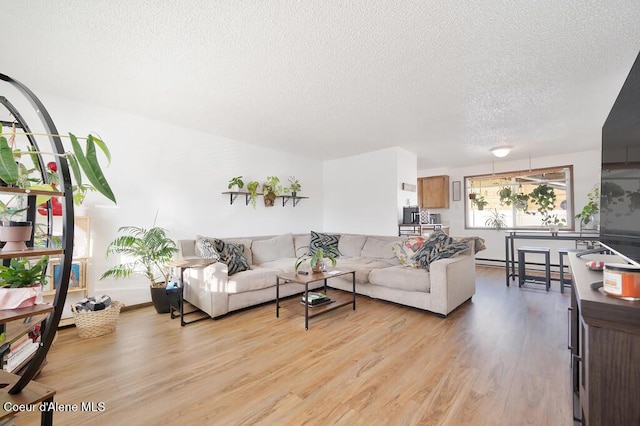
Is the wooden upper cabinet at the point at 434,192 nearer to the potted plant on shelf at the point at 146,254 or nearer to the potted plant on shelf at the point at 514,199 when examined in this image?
the potted plant on shelf at the point at 514,199

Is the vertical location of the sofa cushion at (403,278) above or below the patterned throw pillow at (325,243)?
below

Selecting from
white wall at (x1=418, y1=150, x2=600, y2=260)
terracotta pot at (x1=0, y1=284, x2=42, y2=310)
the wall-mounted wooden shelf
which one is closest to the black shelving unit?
terracotta pot at (x1=0, y1=284, x2=42, y2=310)

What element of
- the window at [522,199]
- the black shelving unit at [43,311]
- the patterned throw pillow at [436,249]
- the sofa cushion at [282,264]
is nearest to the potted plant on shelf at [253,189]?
the sofa cushion at [282,264]

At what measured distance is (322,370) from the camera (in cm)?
194

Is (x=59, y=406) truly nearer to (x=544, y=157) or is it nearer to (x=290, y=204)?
(x=290, y=204)

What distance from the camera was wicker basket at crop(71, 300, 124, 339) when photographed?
2.46 meters

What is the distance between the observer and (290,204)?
5160mm

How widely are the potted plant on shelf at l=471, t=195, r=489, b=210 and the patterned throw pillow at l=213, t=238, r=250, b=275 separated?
553 centimetres

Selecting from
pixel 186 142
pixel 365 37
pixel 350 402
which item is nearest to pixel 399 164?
pixel 365 37

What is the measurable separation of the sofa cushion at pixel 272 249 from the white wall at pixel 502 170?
4221 mm

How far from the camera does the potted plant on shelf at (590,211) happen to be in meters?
4.64

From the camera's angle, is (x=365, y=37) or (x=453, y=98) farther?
(x=453, y=98)

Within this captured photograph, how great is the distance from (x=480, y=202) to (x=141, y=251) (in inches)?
260

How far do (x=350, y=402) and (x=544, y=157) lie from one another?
6228 mm
